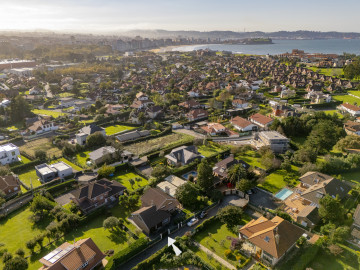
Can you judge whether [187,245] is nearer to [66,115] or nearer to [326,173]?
[326,173]

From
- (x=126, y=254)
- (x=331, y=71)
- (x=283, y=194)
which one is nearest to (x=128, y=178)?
(x=126, y=254)

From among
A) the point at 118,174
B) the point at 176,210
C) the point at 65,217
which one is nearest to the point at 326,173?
the point at 176,210

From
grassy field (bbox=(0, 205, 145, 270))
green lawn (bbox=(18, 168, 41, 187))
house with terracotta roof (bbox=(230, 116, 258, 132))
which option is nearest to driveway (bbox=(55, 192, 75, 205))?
grassy field (bbox=(0, 205, 145, 270))

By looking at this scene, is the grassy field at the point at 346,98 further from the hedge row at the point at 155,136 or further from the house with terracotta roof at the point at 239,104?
the hedge row at the point at 155,136

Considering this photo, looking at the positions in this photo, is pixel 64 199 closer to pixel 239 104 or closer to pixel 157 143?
pixel 157 143

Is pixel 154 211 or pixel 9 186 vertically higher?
pixel 154 211

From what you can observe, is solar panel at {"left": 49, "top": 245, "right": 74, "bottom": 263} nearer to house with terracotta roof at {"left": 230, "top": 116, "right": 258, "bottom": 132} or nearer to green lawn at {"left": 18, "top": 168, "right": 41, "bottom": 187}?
green lawn at {"left": 18, "top": 168, "right": 41, "bottom": 187}
